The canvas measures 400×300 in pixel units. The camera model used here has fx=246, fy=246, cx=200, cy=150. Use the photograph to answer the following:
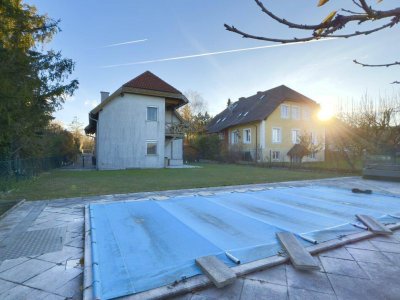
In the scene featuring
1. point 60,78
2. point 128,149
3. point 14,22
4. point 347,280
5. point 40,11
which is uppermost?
point 40,11

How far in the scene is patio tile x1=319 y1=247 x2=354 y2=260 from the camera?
339 cm

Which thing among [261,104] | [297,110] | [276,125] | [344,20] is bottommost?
[344,20]

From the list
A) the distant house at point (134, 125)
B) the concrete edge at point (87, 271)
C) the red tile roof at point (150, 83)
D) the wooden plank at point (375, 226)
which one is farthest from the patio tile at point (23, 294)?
the red tile roof at point (150, 83)

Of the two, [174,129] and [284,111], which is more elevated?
[284,111]

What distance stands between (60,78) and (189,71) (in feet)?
38.3

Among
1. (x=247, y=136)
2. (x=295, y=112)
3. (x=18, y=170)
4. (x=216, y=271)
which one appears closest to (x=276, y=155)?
(x=247, y=136)

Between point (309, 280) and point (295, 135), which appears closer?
point (309, 280)

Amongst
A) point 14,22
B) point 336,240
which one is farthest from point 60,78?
point 336,240

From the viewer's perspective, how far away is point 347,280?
2738 mm

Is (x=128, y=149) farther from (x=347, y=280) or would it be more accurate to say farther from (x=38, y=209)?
(x=347, y=280)

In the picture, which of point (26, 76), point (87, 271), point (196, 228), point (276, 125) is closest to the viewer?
point (87, 271)

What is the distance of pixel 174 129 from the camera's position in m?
19.3

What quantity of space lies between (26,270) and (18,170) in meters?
9.55

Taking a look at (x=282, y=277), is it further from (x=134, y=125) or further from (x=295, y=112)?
(x=295, y=112)
